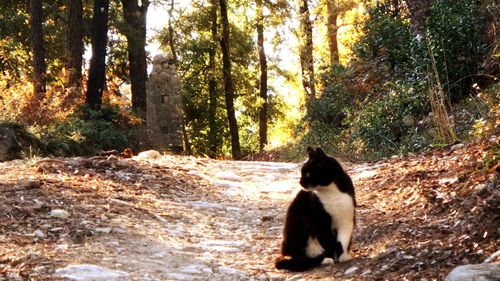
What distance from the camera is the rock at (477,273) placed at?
297 cm

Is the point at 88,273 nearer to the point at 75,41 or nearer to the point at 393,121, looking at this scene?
the point at 393,121

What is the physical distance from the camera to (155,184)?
25.6 feet

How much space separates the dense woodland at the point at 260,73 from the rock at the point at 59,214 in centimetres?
430

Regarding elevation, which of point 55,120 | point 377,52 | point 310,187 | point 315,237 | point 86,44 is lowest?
point 315,237

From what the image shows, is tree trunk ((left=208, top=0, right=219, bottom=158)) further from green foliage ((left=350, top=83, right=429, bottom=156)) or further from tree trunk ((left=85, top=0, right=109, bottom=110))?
Answer: green foliage ((left=350, top=83, right=429, bottom=156))

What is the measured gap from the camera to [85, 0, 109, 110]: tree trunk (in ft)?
57.5

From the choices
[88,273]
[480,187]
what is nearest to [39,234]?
[88,273]

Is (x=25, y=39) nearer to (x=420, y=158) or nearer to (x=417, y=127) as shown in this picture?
(x=417, y=127)

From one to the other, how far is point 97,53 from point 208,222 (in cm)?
1255

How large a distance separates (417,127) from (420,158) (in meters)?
2.52

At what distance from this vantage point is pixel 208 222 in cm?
646

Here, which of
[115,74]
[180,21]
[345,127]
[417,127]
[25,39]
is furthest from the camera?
[180,21]

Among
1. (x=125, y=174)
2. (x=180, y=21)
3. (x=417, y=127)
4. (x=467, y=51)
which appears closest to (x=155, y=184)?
(x=125, y=174)

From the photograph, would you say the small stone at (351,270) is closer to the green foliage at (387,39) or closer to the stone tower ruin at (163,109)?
the green foliage at (387,39)
